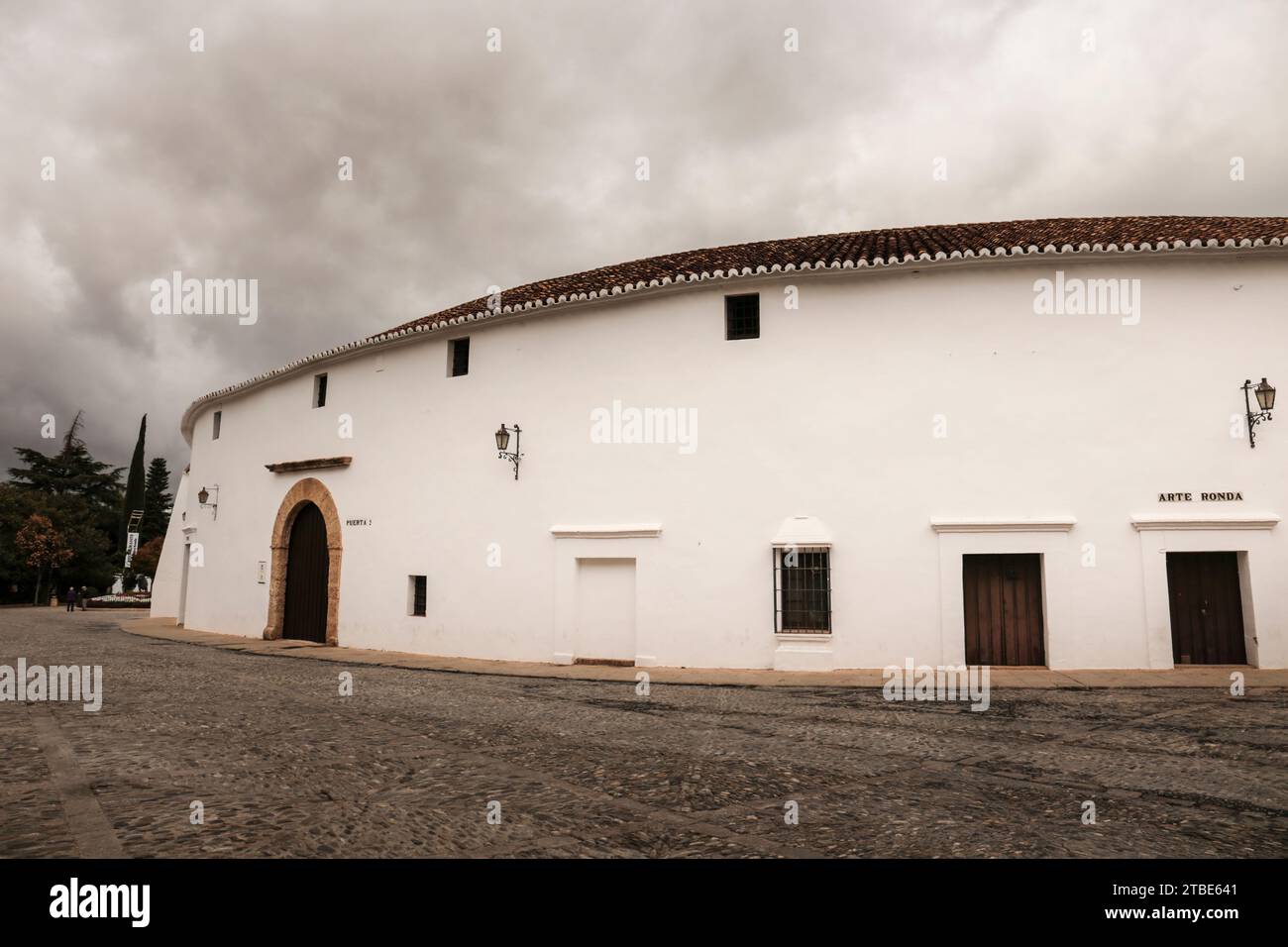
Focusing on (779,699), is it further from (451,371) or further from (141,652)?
(141,652)

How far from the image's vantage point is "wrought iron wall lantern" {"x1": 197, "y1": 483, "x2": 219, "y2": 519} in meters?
20.8

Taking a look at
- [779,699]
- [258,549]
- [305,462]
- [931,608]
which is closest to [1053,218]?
[931,608]

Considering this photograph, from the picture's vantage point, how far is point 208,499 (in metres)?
21.3

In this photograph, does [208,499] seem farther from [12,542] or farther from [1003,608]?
[12,542]

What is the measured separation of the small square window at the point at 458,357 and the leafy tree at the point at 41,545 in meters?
34.9

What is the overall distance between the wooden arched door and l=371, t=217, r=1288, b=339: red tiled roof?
4.89 metres

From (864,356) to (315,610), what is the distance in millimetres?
13293

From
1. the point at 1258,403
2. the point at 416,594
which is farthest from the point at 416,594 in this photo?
the point at 1258,403

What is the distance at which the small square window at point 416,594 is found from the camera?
1501 centimetres

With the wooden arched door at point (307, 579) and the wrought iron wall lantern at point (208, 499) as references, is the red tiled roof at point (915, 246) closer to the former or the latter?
the wooden arched door at point (307, 579)

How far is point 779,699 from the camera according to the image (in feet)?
30.4

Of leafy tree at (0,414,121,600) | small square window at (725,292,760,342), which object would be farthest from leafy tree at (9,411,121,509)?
small square window at (725,292,760,342)

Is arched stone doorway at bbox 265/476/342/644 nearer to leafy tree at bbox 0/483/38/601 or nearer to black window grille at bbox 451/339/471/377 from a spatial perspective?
black window grille at bbox 451/339/471/377

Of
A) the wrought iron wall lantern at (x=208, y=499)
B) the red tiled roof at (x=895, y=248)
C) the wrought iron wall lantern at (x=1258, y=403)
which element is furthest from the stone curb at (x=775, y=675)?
the wrought iron wall lantern at (x=208, y=499)
